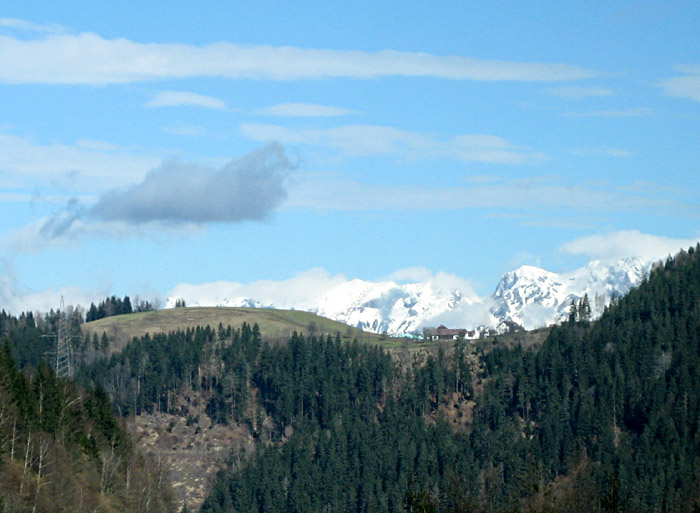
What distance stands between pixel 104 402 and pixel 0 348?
27.3 metres

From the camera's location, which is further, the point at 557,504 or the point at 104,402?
the point at 104,402

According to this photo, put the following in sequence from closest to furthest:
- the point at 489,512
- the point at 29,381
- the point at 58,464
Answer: the point at 489,512 → the point at 58,464 → the point at 29,381

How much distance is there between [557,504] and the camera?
100188mm

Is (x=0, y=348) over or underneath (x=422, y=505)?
over

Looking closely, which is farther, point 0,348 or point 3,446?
point 0,348

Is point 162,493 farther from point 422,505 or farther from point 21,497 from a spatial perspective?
point 422,505

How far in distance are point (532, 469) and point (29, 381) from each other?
77359mm

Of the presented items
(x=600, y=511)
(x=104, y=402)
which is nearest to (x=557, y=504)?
(x=600, y=511)

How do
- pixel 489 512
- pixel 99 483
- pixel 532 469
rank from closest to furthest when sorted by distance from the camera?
pixel 532 469
pixel 489 512
pixel 99 483

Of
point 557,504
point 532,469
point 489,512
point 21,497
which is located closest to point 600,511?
point 557,504

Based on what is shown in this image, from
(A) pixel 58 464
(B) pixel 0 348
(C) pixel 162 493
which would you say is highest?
(B) pixel 0 348

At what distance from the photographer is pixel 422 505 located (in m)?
92.5

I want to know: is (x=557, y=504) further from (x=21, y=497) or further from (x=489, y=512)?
(x=21, y=497)

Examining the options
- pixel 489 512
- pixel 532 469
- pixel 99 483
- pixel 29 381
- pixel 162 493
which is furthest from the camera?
pixel 162 493
